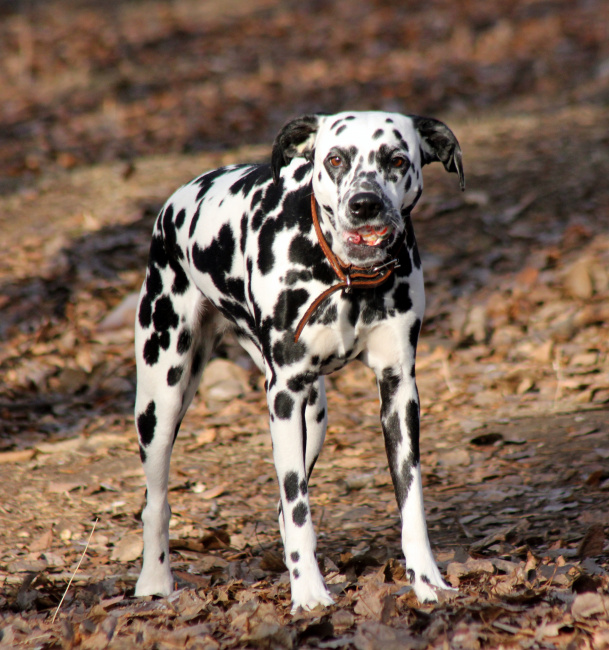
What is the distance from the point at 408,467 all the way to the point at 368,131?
5.41ft

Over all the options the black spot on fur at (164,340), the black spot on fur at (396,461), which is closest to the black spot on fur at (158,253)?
the black spot on fur at (164,340)

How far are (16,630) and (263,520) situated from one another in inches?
84.0

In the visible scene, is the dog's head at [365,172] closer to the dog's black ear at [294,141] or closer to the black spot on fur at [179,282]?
the dog's black ear at [294,141]

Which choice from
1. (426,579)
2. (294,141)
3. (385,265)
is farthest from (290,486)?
(294,141)

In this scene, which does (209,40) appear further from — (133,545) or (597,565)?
→ (597,565)

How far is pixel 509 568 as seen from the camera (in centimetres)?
450

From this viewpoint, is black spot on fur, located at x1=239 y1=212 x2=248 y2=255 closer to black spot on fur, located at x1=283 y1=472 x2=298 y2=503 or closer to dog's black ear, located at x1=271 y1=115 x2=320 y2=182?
dog's black ear, located at x1=271 y1=115 x2=320 y2=182

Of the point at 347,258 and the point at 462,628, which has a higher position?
the point at 347,258

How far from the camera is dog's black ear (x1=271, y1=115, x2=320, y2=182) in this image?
4.41 metres

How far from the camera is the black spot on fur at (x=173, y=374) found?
5320 mm

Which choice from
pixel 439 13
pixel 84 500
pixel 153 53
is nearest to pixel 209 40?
pixel 153 53

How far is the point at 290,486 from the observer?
436 cm

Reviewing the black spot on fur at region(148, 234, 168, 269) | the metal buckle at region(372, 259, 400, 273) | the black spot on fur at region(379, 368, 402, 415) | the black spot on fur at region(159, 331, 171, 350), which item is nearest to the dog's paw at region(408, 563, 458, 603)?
the black spot on fur at region(379, 368, 402, 415)

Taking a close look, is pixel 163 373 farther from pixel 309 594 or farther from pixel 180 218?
pixel 309 594
